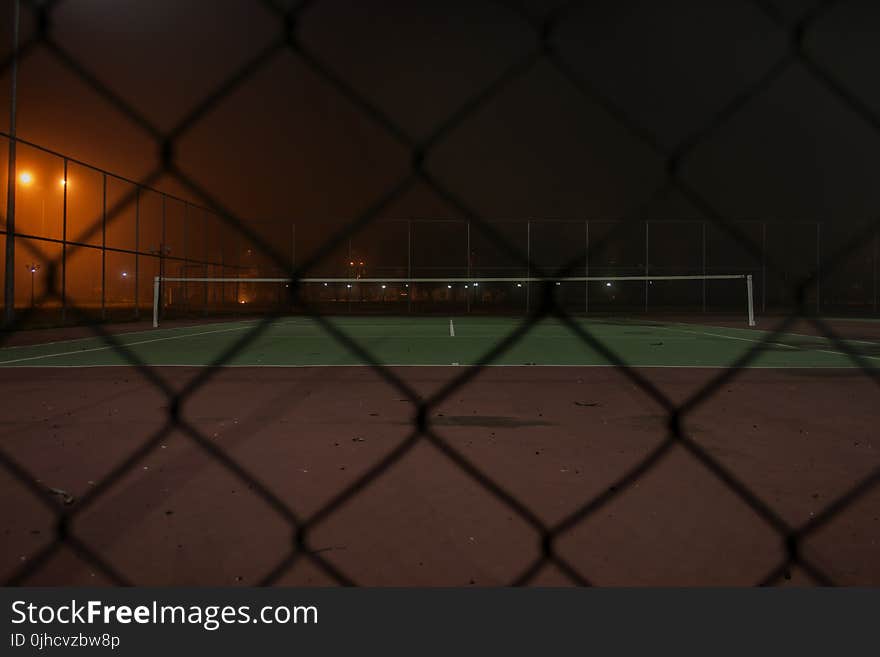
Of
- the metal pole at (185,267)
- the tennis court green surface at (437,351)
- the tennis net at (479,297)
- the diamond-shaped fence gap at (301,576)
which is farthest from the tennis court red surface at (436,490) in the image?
the tennis net at (479,297)

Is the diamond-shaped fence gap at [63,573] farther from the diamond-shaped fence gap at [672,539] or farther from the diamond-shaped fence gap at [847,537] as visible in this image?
the diamond-shaped fence gap at [847,537]

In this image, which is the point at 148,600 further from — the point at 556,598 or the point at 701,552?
the point at 701,552

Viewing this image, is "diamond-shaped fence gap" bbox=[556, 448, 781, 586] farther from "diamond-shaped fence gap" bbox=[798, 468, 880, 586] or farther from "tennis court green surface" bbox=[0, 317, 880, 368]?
"tennis court green surface" bbox=[0, 317, 880, 368]

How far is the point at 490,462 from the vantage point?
319 cm

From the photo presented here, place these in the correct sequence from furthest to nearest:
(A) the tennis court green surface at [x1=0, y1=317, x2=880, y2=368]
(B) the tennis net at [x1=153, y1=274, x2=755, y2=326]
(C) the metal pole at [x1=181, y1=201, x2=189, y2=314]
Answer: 1. (B) the tennis net at [x1=153, y1=274, x2=755, y2=326]
2. (C) the metal pole at [x1=181, y1=201, x2=189, y2=314]
3. (A) the tennis court green surface at [x1=0, y1=317, x2=880, y2=368]

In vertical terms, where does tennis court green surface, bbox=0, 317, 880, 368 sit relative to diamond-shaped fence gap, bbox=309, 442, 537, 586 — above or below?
above

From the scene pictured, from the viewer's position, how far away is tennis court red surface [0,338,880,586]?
197 centimetres

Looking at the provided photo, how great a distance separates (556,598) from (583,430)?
9.81ft

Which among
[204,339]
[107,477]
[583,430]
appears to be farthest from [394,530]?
Answer: [204,339]

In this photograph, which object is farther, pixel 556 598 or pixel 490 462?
pixel 490 462

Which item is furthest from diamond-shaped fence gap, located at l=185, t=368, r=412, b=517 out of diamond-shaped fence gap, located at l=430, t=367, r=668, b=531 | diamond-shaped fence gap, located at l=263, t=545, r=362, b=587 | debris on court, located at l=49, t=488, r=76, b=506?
debris on court, located at l=49, t=488, r=76, b=506

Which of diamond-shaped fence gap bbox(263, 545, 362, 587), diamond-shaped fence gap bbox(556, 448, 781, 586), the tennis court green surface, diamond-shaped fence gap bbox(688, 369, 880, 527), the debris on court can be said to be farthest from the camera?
the tennis court green surface

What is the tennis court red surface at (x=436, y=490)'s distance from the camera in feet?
6.48

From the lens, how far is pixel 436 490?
2691 mm
